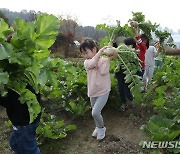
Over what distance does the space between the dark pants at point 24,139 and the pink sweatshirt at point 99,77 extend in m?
1.29

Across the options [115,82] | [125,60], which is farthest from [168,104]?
[115,82]

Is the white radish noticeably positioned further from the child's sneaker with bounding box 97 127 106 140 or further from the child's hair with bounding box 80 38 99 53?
the child's sneaker with bounding box 97 127 106 140

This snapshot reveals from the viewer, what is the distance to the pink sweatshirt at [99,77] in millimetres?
3738

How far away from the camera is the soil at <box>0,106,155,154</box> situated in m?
3.73

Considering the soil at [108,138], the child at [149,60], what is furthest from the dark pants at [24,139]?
the child at [149,60]

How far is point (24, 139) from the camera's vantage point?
260 cm

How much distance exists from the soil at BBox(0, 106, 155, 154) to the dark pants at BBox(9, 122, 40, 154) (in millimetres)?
1080

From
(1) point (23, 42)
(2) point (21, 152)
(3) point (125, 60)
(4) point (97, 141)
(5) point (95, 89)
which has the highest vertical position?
(1) point (23, 42)

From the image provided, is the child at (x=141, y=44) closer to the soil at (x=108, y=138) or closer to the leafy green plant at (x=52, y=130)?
the soil at (x=108, y=138)

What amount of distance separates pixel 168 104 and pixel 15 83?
2561 mm

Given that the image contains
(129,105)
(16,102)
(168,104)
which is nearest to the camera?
(16,102)

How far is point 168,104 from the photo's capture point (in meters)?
4.08

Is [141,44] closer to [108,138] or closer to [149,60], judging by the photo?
[149,60]

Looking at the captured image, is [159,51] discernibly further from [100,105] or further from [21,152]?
[21,152]
